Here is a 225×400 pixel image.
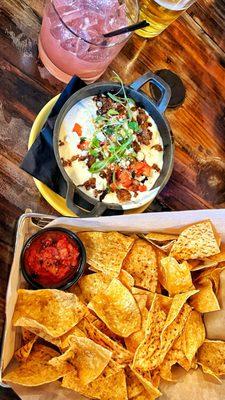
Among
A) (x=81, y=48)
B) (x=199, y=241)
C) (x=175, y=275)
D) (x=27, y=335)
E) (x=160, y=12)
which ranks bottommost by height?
(x=27, y=335)

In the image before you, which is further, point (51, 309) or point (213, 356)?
point (213, 356)

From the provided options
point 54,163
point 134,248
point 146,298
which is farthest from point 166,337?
point 54,163

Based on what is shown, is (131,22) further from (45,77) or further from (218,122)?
(218,122)

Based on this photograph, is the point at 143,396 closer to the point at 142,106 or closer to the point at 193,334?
the point at 193,334

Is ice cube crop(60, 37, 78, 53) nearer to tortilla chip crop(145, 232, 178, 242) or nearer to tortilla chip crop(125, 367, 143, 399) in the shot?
tortilla chip crop(145, 232, 178, 242)

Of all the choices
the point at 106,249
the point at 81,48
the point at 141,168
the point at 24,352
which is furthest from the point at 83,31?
the point at 24,352

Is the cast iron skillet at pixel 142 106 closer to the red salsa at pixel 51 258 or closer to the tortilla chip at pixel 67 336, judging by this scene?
the red salsa at pixel 51 258

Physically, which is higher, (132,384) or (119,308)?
(119,308)
